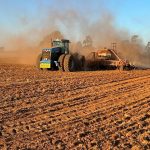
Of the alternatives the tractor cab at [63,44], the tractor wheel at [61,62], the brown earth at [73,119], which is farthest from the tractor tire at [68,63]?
the brown earth at [73,119]

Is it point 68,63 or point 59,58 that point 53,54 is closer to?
point 59,58

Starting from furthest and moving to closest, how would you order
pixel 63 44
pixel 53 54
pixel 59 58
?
pixel 63 44 → pixel 53 54 → pixel 59 58

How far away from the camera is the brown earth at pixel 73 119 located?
779cm

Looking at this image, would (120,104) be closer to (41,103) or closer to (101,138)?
(41,103)

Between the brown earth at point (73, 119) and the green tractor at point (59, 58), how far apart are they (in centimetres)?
1026

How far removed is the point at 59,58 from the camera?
85.3 feet

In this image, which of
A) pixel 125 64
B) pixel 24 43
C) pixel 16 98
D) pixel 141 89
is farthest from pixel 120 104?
pixel 24 43

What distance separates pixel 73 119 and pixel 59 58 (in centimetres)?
1638

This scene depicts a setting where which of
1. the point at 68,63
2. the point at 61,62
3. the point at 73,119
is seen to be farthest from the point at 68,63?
the point at 73,119

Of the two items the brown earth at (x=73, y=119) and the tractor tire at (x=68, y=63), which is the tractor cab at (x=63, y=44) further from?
the brown earth at (x=73, y=119)

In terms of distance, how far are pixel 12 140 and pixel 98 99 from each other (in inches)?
213

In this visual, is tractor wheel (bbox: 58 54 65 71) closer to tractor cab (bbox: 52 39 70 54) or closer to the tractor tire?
the tractor tire

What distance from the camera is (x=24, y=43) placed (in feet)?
148

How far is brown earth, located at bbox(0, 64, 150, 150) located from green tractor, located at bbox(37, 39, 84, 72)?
404 inches
